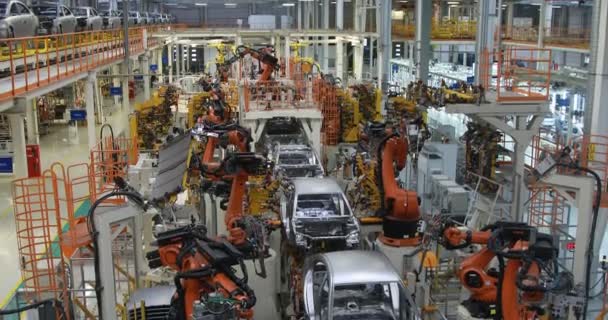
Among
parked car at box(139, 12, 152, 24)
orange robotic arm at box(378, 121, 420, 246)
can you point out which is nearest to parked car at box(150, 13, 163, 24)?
parked car at box(139, 12, 152, 24)

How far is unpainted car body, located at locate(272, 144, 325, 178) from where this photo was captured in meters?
12.6

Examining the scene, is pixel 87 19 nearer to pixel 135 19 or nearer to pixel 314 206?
pixel 135 19

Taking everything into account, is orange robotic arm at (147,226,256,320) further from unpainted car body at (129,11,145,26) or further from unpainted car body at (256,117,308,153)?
unpainted car body at (129,11,145,26)

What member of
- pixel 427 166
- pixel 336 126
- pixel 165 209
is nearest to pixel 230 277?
pixel 165 209

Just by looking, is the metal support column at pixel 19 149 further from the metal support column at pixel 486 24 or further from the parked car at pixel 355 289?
the metal support column at pixel 486 24

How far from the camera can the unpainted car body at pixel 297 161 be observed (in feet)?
41.2

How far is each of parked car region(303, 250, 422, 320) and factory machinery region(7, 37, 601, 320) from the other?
0.02 meters

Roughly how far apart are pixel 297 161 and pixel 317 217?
161 inches

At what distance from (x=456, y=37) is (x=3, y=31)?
19458 millimetres

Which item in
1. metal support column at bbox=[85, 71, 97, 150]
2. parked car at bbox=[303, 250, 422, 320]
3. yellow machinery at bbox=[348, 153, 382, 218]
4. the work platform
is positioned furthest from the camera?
metal support column at bbox=[85, 71, 97, 150]

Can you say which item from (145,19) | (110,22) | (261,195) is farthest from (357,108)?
(145,19)

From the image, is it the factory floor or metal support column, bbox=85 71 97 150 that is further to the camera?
metal support column, bbox=85 71 97 150

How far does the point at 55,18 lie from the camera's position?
18.8 m

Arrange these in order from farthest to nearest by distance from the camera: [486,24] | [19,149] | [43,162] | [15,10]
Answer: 1. [43,162]
2. [486,24]
3. [15,10]
4. [19,149]
